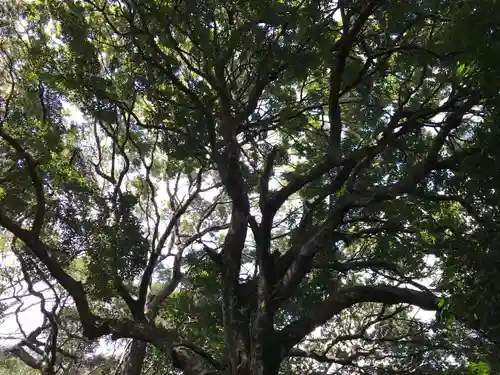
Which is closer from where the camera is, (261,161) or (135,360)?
(135,360)

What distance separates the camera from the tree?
14.3 ft

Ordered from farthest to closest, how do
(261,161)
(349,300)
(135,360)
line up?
(261,161)
(135,360)
(349,300)

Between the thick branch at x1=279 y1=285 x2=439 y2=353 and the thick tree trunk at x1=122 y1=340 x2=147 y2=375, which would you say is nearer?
the thick branch at x1=279 y1=285 x2=439 y2=353

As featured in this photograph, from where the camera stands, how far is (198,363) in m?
4.49

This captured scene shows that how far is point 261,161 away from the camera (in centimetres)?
705

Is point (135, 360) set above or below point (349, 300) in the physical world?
above

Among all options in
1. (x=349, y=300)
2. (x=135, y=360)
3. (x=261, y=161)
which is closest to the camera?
(x=349, y=300)

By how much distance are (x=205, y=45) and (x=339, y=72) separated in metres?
1.61

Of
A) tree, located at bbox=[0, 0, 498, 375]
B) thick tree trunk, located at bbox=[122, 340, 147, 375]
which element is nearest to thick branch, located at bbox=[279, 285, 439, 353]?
tree, located at bbox=[0, 0, 498, 375]

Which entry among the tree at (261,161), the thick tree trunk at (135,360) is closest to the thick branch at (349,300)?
the tree at (261,161)

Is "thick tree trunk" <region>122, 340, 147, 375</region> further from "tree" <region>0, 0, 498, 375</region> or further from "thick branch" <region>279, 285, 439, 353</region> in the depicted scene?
"thick branch" <region>279, 285, 439, 353</region>

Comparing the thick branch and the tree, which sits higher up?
the tree

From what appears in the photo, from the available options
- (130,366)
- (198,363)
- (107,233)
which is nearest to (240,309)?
(198,363)

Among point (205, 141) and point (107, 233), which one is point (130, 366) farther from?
point (205, 141)
